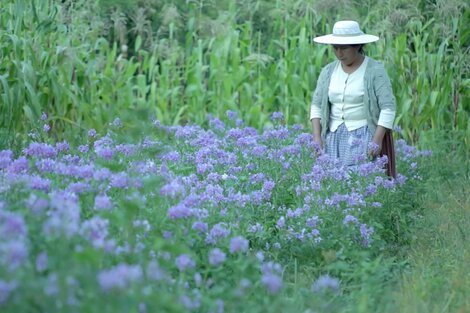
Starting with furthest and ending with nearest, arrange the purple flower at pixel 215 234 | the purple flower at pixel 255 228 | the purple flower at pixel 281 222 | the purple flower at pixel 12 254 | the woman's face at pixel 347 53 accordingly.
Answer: the woman's face at pixel 347 53 < the purple flower at pixel 255 228 < the purple flower at pixel 281 222 < the purple flower at pixel 215 234 < the purple flower at pixel 12 254

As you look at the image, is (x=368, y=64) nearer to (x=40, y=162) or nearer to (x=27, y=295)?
(x=40, y=162)

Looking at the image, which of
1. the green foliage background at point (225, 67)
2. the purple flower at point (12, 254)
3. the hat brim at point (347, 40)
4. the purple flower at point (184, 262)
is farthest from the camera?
the green foliage background at point (225, 67)

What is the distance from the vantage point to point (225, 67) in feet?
35.0

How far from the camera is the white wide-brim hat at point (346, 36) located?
7.20m

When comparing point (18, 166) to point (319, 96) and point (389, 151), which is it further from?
point (389, 151)

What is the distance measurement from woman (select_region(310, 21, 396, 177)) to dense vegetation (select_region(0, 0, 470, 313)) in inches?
12.7

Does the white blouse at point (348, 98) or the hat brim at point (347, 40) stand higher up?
the hat brim at point (347, 40)

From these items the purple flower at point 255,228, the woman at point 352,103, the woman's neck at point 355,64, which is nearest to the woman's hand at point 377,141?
the woman at point 352,103

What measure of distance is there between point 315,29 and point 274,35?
1.54ft

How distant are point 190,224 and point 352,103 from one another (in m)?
3.04

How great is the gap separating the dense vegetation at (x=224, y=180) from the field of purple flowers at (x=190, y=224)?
0.01m

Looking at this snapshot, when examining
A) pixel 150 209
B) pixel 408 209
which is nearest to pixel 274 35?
pixel 408 209

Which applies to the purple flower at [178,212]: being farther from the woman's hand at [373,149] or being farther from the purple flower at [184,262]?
the woman's hand at [373,149]

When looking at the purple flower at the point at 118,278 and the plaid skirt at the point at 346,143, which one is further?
the plaid skirt at the point at 346,143
